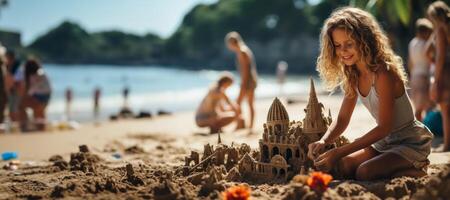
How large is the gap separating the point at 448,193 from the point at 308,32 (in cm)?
9893

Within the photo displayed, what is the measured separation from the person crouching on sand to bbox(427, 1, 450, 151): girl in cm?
452

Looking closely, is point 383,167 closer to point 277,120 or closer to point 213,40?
point 277,120

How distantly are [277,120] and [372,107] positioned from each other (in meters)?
0.88

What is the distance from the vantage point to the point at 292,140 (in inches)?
184

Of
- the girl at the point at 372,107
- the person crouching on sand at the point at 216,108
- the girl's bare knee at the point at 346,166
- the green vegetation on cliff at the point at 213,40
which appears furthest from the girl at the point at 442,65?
the green vegetation on cliff at the point at 213,40

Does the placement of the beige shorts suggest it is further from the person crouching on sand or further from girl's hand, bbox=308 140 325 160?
the person crouching on sand

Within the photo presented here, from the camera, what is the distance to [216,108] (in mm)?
10406

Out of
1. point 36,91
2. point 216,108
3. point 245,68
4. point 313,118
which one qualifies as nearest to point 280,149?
point 313,118

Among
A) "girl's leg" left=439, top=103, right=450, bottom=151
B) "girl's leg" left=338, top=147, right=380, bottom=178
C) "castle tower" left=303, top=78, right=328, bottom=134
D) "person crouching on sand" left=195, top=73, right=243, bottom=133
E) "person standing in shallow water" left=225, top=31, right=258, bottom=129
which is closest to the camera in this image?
"girl's leg" left=338, top=147, right=380, bottom=178

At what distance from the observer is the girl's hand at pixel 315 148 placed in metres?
4.43

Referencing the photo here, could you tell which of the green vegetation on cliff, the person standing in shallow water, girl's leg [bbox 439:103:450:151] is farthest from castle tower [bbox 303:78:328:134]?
the green vegetation on cliff

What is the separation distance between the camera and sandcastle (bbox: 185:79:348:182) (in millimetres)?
4676

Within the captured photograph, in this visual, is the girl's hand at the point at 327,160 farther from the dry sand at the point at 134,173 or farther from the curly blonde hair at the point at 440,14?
the curly blonde hair at the point at 440,14

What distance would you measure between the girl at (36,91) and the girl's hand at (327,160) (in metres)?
8.61
